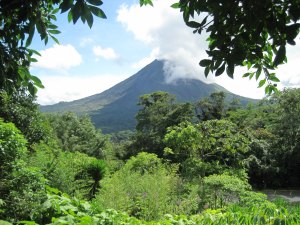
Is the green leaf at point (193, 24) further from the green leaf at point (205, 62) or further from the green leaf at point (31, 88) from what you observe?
the green leaf at point (31, 88)

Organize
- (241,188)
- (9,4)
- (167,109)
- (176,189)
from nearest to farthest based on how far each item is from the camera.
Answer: (9,4), (241,188), (176,189), (167,109)

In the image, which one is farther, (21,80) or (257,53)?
(21,80)

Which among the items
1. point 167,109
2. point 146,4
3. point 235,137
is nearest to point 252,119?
point 167,109

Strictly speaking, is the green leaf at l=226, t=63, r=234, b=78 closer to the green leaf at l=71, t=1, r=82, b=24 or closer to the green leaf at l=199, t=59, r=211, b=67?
the green leaf at l=199, t=59, r=211, b=67

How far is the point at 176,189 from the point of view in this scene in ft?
27.5

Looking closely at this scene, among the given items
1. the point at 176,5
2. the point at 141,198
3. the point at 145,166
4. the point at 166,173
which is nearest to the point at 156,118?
the point at 145,166

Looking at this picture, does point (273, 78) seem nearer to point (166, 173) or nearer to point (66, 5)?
point (66, 5)

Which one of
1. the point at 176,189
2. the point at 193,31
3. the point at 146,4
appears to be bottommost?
the point at 176,189

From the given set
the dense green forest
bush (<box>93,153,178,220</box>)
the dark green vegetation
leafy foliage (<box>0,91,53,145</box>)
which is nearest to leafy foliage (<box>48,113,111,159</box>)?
the dense green forest

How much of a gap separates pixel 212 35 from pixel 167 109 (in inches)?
1281

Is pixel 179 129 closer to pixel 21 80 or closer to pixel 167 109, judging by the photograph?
pixel 21 80

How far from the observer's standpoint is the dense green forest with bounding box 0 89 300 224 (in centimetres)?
306

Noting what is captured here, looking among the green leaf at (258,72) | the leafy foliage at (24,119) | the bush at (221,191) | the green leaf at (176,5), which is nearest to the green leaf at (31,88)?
the green leaf at (176,5)

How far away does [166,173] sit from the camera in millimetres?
9484
